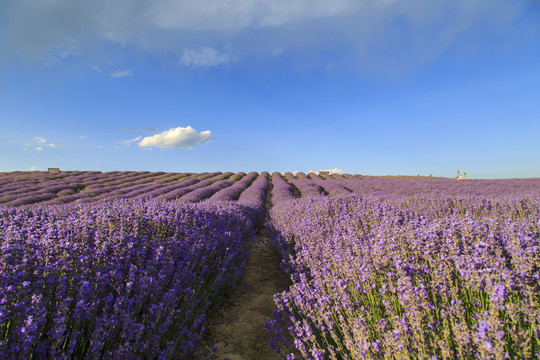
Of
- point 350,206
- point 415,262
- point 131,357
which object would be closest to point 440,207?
point 350,206

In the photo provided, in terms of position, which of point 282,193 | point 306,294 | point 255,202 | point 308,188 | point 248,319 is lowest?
point 248,319

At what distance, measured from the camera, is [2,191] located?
13.5 metres

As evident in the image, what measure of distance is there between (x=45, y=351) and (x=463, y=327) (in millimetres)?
2221

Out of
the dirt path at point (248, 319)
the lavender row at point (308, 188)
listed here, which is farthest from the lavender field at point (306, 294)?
the lavender row at point (308, 188)

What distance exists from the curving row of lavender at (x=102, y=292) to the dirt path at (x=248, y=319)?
0.30 m

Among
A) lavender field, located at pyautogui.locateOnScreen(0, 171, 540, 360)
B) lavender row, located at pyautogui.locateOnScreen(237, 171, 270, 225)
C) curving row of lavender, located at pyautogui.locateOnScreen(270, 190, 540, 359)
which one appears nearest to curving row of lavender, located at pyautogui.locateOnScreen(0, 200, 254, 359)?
lavender field, located at pyautogui.locateOnScreen(0, 171, 540, 360)

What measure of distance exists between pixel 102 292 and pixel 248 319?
1.88m

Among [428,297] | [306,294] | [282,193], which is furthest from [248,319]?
[282,193]

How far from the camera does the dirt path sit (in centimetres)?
273

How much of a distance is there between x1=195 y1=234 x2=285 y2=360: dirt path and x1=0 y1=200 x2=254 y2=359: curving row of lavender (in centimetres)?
30

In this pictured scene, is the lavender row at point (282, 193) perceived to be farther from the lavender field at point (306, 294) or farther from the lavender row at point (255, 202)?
the lavender field at point (306, 294)

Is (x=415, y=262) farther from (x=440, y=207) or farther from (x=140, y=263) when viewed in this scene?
(x=440, y=207)

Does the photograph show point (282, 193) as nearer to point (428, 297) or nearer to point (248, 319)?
point (248, 319)

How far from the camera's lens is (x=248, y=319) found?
10.9ft
